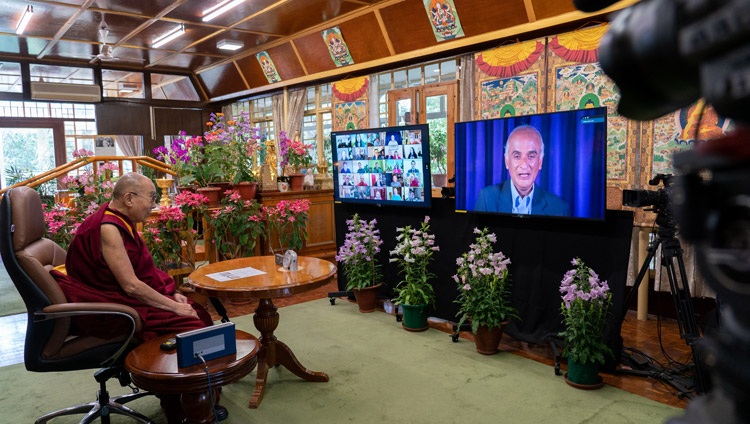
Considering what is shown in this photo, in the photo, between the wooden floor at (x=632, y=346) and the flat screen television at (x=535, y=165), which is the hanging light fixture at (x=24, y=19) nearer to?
the wooden floor at (x=632, y=346)

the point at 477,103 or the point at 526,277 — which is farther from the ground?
the point at 477,103

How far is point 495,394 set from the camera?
2.76 m

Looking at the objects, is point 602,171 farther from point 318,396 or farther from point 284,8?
point 284,8

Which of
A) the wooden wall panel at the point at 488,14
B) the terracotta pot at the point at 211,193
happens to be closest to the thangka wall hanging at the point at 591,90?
the wooden wall panel at the point at 488,14

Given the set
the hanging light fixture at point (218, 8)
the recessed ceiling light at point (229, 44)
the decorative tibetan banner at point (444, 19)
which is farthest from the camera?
the recessed ceiling light at point (229, 44)

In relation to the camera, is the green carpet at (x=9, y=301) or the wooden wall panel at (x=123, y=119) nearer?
the green carpet at (x=9, y=301)

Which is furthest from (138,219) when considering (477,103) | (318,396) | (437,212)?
(477,103)

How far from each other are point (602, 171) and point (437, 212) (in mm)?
1378

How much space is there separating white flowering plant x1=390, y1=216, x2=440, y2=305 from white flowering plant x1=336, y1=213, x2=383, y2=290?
1.09ft

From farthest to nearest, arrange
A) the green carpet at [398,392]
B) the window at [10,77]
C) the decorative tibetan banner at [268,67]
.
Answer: the window at [10,77], the decorative tibetan banner at [268,67], the green carpet at [398,392]

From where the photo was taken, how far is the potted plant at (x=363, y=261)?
4.41m

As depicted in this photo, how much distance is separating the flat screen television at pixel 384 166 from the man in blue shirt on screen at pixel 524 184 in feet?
2.30

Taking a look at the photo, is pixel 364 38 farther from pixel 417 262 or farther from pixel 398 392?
pixel 398 392

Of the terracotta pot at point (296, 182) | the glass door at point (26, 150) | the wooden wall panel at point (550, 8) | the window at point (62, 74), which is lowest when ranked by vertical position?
the terracotta pot at point (296, 182)
